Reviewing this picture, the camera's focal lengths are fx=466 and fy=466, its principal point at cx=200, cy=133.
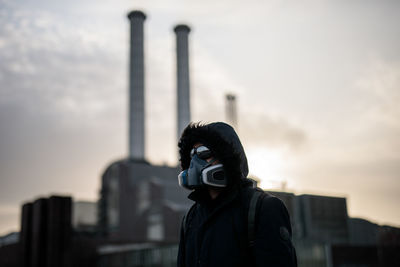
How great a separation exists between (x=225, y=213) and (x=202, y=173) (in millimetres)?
248

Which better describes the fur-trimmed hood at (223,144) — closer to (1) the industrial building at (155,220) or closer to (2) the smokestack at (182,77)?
(1) the industrial building at (155,220)

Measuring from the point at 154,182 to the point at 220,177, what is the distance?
160 feet

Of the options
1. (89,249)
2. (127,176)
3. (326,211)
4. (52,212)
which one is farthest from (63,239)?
(127,176)

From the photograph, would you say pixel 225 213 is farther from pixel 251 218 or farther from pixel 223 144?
pixel 223 144

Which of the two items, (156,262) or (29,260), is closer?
(29,260)

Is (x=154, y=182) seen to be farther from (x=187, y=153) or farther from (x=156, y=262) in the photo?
(x=187, y=153)

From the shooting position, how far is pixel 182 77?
2093 inches

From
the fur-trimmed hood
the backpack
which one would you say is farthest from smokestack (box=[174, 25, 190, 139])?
the backpack

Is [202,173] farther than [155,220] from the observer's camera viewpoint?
No

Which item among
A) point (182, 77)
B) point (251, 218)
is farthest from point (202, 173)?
point (182, 77)

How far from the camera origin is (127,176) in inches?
2066

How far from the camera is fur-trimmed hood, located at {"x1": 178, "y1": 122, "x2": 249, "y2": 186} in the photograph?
257cm

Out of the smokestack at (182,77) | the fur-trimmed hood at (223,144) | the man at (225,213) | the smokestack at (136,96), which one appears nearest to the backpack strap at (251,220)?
the man at (225,213)

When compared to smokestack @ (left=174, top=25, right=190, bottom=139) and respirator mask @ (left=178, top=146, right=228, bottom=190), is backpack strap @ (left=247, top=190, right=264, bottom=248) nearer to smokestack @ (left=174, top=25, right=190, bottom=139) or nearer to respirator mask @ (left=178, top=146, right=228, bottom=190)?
respirator mask @ (left=178, top=146, right=228, bottom=190)
